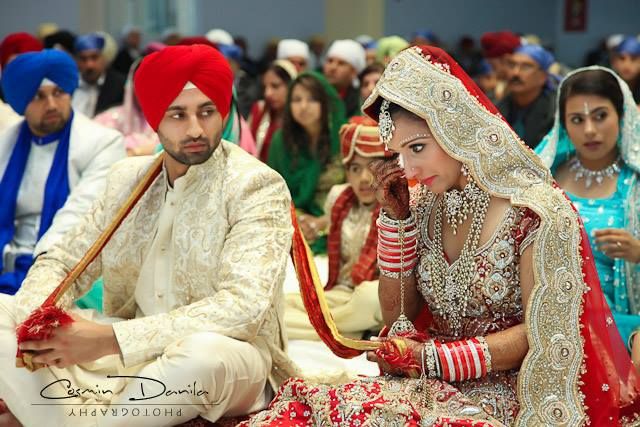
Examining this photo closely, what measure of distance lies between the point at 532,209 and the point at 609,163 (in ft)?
5.36

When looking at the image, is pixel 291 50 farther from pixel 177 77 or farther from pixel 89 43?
pixel 177 77

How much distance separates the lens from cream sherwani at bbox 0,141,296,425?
2.69 meters

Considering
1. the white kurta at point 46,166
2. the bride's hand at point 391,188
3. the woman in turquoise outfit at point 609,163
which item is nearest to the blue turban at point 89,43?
the white kurta at point 46,166

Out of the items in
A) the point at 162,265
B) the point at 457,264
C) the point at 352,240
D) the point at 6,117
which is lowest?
the point at 352,240

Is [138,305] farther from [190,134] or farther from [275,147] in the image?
[275,147]

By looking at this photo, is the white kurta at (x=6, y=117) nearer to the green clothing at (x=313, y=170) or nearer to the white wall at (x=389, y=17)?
the green clothing at (x=313, y=170)

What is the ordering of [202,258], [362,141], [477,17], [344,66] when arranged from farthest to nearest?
[477,17] → [344,66] → [362,141] → [202,258]

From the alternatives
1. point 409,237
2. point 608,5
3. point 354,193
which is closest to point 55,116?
point 354,193

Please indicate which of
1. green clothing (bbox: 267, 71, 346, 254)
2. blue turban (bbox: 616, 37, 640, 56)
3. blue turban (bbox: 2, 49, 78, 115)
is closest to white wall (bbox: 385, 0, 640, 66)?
blue turban (bbox: 616, 37, 640, 56)

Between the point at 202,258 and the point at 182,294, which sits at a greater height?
the point at 202,258

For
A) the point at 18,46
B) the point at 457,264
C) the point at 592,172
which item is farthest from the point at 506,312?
the point at 18,46

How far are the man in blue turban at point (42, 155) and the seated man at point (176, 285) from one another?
46.6 inches

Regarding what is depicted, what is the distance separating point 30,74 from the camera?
4562 millimetres

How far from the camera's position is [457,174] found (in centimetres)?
246
